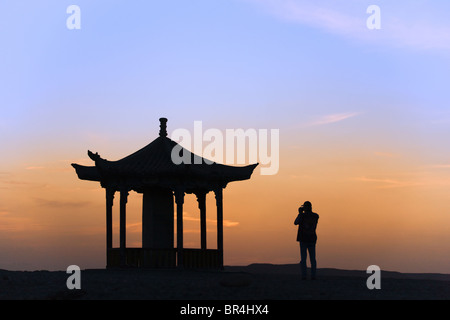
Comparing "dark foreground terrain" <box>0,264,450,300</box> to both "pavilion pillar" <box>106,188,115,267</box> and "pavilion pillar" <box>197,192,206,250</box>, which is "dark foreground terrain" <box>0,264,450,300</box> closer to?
"pavilion pillar" <box>106,188,115,267</box>

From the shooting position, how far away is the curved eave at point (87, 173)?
30797mm

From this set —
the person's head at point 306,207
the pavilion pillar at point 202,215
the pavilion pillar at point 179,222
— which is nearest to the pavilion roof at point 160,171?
the pavilion pillar at point 179,222

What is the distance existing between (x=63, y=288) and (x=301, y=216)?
810 centimetres

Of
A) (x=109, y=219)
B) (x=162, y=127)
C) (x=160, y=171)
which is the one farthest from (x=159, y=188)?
(x=162, y=127)

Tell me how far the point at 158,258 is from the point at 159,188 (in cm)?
313

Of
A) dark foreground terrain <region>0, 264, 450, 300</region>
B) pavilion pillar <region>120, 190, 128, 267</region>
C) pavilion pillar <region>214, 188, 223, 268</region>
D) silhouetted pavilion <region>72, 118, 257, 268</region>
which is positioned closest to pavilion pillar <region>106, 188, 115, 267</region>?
silhouetted pavilion <region>72, 118, 257, 268</region>

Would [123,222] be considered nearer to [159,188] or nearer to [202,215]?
[159,188]

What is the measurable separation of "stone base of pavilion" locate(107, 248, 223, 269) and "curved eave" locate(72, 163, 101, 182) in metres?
3.26

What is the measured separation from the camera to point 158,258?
29766 millimetres

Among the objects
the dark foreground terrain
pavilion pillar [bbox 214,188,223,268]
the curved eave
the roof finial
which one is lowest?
the dark foreground terrain

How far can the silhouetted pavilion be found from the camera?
29156 millimetres

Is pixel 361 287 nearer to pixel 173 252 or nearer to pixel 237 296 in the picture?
pixel 237 296

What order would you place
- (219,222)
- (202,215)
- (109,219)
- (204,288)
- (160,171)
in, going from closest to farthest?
(204,288) < (160,171) < (109,219) < (219,222) < (202,215)
